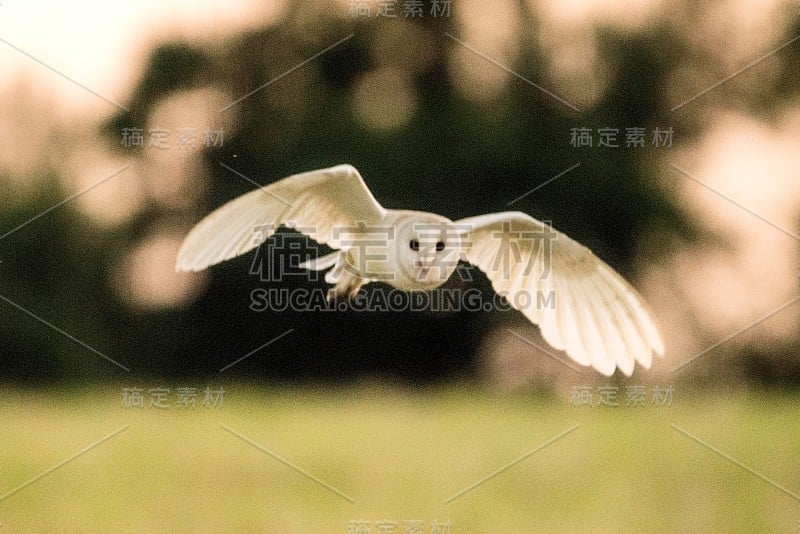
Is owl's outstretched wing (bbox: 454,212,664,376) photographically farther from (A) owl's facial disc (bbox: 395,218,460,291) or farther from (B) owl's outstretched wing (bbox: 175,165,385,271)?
(B) owl's outstretched wing (bbox: 175,165,385,271)

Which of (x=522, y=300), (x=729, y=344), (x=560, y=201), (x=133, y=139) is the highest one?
(x=133, y=139)

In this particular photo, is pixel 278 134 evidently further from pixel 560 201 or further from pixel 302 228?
pixel 560 201

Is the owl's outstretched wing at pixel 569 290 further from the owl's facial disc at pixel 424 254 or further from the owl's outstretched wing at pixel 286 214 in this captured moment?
the owl's outstretched wing at pixel 286 214

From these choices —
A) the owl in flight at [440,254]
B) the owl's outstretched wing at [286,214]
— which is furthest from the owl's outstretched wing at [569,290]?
the owl's outstretched wing at [286,214]

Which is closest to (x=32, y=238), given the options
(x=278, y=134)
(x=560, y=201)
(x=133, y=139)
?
(x=133, y=139)

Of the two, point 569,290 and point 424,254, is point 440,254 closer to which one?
point 424,254

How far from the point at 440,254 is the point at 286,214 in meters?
0.24

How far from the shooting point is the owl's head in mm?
1423

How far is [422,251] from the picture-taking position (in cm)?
142

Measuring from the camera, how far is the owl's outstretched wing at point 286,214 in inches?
56.1

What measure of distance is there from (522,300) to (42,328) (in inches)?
32.6

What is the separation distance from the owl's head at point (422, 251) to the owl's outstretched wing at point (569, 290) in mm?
55

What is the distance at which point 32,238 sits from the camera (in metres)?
1.69

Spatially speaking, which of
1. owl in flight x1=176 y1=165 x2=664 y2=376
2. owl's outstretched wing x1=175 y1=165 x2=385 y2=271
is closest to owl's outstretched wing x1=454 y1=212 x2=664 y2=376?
owl in flight x1=176 y1=165 x2=664 y2=376
